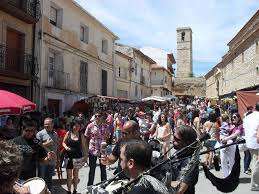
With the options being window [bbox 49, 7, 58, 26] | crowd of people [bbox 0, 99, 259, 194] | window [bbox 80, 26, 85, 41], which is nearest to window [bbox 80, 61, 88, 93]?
window [bbox 80, 26, 85, 41]

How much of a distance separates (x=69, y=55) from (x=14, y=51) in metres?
5.23

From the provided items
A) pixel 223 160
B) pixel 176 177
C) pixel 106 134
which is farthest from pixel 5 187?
pixel 223 160

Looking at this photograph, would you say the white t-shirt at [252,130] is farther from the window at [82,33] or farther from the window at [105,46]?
the window at [105,46]

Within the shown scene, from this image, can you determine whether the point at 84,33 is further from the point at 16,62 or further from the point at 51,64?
the point at 16,62

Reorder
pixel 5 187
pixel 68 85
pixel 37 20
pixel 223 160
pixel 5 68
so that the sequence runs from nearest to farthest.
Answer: pixel 5 187, pixel 223 160, pixel 5 68, pixel 37 20, pixel 68 85

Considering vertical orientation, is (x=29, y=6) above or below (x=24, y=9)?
above

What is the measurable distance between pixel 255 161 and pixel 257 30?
58.7 feet

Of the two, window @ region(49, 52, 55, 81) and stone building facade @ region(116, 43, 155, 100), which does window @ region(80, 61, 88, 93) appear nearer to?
window @ region(49, 52, 55, 81)

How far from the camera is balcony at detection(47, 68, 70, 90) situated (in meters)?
19.5

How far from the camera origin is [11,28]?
1625 centimetres

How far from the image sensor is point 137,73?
139ft

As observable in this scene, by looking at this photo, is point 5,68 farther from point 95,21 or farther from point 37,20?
point 95,21

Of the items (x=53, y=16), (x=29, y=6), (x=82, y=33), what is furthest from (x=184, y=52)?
(x=29, y=6)

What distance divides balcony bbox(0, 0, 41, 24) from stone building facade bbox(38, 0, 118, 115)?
824mm
